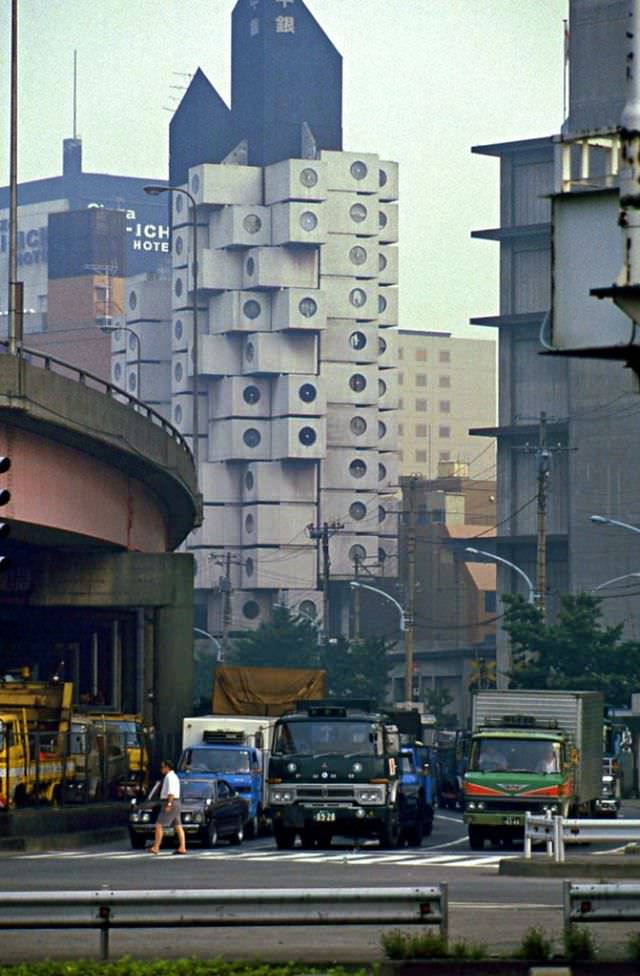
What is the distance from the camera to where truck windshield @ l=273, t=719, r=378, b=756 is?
131 ft

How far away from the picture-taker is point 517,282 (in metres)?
133

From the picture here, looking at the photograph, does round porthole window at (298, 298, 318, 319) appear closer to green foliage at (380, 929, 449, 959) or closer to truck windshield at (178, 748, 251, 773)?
truck windshield at (178, 748, 251, 773)

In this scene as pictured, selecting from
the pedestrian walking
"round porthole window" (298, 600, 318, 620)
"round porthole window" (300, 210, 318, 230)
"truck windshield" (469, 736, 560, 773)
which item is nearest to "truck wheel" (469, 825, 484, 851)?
"truck windshield" (469, 736, 560, 773)

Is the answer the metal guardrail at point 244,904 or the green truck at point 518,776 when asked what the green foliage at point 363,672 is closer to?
the green truck at point 518,776

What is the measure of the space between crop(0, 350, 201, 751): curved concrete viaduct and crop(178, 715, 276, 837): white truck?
531cm

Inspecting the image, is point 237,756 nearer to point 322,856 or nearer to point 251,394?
point 322,856

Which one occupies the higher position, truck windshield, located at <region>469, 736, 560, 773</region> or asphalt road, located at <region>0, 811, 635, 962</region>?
truck windshield, located at <region>469, 736, 560, 773</region>

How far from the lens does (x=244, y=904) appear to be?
17688mm

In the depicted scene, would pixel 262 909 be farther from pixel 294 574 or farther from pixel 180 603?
pixel 294 574

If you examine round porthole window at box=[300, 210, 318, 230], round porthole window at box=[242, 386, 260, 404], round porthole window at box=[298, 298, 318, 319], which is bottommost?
round porthole window at box=[242, 386, 260, 404]

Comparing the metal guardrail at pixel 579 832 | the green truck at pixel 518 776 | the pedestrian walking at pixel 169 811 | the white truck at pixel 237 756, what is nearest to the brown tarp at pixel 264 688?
the white truck at pixel 237 756

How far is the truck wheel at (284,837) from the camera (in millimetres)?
40625

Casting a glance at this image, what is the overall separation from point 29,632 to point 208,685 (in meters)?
77.7

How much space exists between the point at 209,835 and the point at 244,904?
24.8 meters
